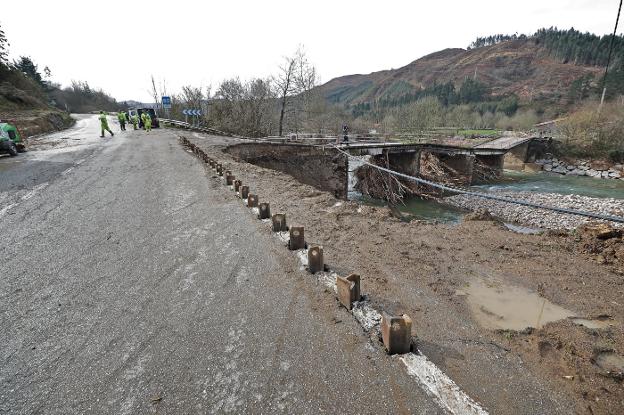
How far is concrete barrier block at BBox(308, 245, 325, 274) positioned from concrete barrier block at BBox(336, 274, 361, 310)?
59 centimetres

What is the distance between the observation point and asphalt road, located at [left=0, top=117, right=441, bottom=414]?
1982 mm

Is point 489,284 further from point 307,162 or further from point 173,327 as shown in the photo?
point 307,162

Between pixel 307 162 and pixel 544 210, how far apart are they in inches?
561

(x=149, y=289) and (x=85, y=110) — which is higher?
(x=85, y=110)

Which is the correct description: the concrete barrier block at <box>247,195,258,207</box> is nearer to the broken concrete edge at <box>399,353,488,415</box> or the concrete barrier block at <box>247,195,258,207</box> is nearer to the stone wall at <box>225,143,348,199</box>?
the broken concrete edge at <box>399,353,488,415</box>

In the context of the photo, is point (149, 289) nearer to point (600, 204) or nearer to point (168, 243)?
point (168, 243)

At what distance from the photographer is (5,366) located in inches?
89.5

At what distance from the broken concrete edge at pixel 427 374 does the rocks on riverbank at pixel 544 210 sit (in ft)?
55.4

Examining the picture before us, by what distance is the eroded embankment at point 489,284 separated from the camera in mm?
2076

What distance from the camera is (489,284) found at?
12.4ft

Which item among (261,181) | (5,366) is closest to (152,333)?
(5,366)

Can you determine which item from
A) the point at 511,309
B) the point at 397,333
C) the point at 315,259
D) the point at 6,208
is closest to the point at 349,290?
the point at 397,333

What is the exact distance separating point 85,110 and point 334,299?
340 ft

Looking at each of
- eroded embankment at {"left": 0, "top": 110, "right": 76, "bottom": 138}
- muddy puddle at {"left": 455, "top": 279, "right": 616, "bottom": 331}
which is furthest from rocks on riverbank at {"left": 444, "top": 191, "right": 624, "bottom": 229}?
eroded embankment at {"left": 0, "top": 110, "right": 76, "bottom": 138}
